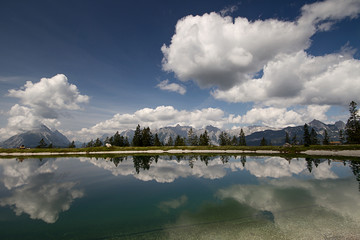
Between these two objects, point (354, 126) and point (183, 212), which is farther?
point (354, 126)

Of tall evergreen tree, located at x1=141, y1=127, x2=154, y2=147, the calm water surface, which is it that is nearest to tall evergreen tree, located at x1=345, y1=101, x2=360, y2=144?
the calm water surface

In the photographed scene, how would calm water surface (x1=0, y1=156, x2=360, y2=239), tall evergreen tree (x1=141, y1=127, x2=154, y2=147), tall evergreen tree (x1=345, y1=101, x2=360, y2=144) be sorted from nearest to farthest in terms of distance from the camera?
calm water surface (x1=0, y1=156, x2=360, y2=239) → tall evergreen tree (x1=345, y1=101, x2=360, y2=144) → tall evergreen tree (x1=141, y1=127, x2=154, y2=147)

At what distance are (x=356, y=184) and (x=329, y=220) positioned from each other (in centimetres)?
2016

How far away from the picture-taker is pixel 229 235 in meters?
12.9

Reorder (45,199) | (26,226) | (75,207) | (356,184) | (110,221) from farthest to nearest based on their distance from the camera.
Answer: (356,184)
(45,199)
(75,207)
(110,221)
(26,226)

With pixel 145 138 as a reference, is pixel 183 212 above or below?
below

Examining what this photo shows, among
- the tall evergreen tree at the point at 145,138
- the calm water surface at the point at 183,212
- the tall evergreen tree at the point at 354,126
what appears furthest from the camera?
the tall evergreen tree at the point at 145,138

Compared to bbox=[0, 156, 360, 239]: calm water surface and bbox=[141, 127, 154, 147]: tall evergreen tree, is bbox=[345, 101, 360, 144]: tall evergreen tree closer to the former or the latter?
bbox=[0, 156, 360, 239]: calm water surface

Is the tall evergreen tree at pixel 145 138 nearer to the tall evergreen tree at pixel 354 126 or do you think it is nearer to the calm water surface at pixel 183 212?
the calm water surface at pixel 183 212

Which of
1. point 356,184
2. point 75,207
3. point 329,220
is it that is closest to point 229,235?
point 329,220

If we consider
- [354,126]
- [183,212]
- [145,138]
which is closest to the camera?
[183,212]

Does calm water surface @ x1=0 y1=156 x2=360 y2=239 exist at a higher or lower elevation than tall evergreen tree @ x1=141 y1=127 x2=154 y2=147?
lower

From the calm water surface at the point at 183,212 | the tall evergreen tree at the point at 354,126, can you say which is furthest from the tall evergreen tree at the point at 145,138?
the tall evergreen tree at the point at 354,126

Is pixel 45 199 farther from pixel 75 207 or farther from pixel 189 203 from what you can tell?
pixel 189 203
